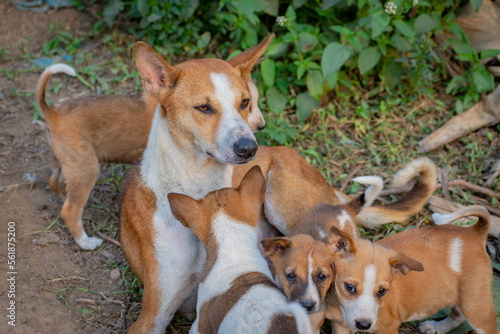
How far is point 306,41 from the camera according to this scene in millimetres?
6215

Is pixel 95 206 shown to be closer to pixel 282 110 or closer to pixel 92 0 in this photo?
pixel 282 110

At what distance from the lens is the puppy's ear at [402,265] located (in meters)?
3.48

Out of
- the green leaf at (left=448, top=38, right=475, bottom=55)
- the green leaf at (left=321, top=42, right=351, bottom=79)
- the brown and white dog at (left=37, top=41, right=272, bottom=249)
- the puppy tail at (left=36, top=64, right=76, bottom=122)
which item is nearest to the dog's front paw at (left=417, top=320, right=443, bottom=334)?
the brown and white dog at (left=37, top=41, right=272, bottom=249)

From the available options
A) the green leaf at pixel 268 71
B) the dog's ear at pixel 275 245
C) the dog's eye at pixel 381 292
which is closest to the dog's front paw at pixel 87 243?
the dog's ear at pixel 275 245

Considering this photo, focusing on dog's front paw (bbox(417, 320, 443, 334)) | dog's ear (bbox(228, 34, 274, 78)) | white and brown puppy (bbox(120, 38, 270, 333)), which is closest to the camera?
white and brown puppy (bbox(120, 38, 270, 333))

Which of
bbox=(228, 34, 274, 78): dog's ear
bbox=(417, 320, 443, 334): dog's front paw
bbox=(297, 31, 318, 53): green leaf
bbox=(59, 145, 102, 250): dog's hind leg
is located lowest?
bbox=(59, 145, 102, 250): dog's hind leg

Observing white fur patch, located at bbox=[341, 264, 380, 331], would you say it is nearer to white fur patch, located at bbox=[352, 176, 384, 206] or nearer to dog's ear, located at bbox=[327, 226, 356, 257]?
dog's ear, located at bbox=[327, 226, 356, 257]

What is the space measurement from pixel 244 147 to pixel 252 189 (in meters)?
0.39

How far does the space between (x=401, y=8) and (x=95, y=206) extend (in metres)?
4.11

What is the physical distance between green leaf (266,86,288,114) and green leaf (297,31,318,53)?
2.29ft

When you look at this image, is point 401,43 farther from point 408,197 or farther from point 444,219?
point 444,219

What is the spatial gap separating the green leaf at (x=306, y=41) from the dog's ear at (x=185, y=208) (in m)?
3.21

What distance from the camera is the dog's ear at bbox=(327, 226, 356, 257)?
3.62m

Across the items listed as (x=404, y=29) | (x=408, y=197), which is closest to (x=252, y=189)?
(x=408, y=197)
